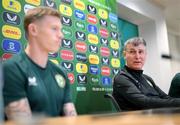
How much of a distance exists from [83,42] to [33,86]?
1.59 metres

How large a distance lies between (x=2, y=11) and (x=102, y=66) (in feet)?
4.21

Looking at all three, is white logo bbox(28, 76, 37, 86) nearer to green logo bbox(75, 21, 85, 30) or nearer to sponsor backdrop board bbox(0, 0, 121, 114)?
sponsor backdrop board bbox(0, 0, 121, 114)

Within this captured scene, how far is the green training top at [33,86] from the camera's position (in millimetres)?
1234

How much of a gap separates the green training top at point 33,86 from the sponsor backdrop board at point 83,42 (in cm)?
73

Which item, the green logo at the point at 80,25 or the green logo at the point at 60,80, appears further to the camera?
the green logo at the point at 80,25

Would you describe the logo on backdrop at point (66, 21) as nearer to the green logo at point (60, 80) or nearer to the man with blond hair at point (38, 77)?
the man with blond hair at point (38, 77)

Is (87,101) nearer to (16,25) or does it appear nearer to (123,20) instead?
(16,25)

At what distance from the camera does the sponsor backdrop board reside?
6.91 feet

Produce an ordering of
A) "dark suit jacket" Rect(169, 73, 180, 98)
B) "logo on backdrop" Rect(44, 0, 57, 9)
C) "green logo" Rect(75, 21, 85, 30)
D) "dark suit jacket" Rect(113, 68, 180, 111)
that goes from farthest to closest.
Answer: "green logo" Rect(75, 21, 85, 30) → "logo on backdrop" Rect(44, 0, 57, 9) → "dark suit jacket" Rect(169, 73, 180, 98) → "dark suit jacket" Rect(113, 68, 180, 111)

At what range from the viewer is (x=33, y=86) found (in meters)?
1.26

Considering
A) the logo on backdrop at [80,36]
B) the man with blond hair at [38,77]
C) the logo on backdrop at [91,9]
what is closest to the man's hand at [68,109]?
the man with blond hair at [38,77]

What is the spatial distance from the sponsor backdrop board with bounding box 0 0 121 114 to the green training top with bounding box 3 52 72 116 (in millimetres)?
726

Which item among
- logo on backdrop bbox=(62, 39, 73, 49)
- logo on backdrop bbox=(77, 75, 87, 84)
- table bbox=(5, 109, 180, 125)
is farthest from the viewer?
logo on backdrop bbox=(77, 75, 87, 84)

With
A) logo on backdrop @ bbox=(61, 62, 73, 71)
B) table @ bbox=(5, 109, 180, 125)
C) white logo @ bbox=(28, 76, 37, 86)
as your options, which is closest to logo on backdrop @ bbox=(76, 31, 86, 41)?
logo on backdrop @ bbox=(61, 62, 73, 71)
